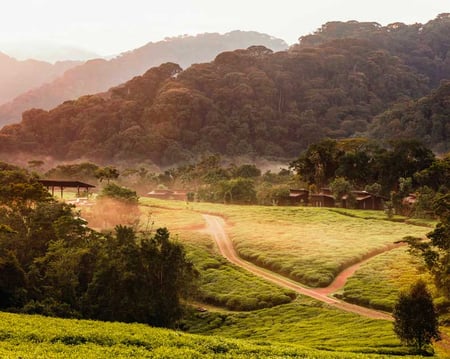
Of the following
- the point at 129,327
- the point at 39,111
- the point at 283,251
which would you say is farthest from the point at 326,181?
the point at 39,111

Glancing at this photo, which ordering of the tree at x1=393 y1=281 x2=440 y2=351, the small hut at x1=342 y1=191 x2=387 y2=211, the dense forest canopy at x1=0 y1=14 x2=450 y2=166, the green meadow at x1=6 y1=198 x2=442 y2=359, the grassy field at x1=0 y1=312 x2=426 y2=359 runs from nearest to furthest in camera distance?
the grassy field at x1=0 y1=312 x2=426 y2=359 < the green meadow at x1=6 y1=198 x2=442 y2=359 < the tree at x1=393 y1=281 x2=440 y2=351 < the small hut at x1=342 y1=191 x2=387 y2=211 < the dense forest canopy at x1=0 y1=14 x2=450 y2=166

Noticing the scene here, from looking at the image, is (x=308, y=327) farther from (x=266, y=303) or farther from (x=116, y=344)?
(x=116, y=344)

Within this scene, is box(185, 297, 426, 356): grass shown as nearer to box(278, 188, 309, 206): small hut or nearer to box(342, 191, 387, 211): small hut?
box(342, 191, 387, 211): small hut

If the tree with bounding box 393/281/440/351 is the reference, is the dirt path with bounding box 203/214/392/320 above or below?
below

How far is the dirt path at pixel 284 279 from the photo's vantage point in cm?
3877

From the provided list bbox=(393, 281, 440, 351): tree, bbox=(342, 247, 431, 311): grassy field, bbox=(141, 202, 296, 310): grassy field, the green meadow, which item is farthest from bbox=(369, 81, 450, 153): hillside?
bbox=(393, 281, 440, 351): tree

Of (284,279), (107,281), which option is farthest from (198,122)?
(107,281)

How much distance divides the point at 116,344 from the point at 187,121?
152540 millimetres

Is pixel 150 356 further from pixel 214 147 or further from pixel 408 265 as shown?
pixel 214 147

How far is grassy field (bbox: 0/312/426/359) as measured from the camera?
21.2 metres

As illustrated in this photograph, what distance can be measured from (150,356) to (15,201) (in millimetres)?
34567

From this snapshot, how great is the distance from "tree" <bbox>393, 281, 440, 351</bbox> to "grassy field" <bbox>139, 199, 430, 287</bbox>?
68.3 feet

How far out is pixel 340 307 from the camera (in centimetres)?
3991

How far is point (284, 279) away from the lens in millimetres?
50344
